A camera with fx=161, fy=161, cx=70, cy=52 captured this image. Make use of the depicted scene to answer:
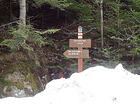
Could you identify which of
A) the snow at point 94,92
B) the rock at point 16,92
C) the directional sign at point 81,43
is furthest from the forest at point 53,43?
the snow at point 94,92

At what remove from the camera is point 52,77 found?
846 cm

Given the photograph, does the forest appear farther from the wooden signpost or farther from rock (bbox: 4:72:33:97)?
the wooden signpost

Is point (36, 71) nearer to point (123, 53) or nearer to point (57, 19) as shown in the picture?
point (123, 53)

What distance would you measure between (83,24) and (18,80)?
4994mm

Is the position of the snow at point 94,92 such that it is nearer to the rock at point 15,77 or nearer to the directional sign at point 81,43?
the directional sign at point 81,43

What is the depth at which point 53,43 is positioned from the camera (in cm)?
958

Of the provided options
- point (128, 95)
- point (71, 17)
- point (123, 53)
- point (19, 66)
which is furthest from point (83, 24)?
point (128, 95)

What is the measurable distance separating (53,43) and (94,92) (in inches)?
249

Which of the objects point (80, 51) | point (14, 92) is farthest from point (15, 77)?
point (80, 51)

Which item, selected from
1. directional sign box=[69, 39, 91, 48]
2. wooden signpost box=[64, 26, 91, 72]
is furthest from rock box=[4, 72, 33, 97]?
directional sign box=[69, 39, 91, 48]

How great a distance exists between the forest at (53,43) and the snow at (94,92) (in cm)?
219

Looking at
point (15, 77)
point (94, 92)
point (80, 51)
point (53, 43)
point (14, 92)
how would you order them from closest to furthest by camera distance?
point (94, 92) → point (14, 92) → point (80, 51) → point (15, 77) → point (53, 43)

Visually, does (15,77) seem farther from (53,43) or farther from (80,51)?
(53,43)

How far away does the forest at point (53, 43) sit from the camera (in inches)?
238
